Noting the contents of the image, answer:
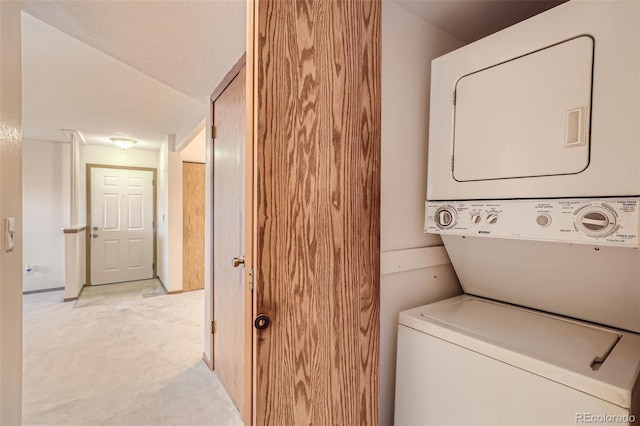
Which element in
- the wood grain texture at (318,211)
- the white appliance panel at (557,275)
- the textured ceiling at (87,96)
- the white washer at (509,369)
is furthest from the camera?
the textured ceiling at (87,96)

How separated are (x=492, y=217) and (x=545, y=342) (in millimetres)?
445

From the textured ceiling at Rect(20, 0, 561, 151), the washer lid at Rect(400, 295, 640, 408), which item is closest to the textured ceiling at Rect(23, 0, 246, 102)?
the textured ceiling at Rect(20, 0, 561, 151)

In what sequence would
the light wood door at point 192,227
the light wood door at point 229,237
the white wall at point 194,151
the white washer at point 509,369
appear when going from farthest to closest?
1. the light wood door at point 192,227
2. the white wall at point 194,151
3. the light wood door at point 229,237
4. the white washer at point 509,369

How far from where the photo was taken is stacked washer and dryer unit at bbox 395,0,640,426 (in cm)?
84

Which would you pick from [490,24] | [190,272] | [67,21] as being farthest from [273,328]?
[190,272]

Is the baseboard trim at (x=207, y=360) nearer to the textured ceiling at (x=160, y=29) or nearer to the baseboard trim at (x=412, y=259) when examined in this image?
the baseboard trim at (x=412, y=259)

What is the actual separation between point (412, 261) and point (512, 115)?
0.72 metres

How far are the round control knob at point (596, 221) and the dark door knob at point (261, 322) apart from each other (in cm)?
101

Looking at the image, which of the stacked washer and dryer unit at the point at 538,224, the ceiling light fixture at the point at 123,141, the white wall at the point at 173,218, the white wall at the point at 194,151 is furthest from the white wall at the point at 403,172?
→ the ceiling light fixture at the point at 123,141

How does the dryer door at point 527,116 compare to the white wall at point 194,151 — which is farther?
the white wall at point 194,151

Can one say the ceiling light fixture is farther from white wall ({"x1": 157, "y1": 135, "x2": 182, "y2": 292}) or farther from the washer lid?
the washer lid

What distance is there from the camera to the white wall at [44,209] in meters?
4.11

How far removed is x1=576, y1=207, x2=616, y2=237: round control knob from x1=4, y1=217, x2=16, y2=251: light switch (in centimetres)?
194

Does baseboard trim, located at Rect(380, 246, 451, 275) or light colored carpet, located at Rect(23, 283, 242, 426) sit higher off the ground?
baseboard trim, located at Rect(380, 246, 451, 275)
